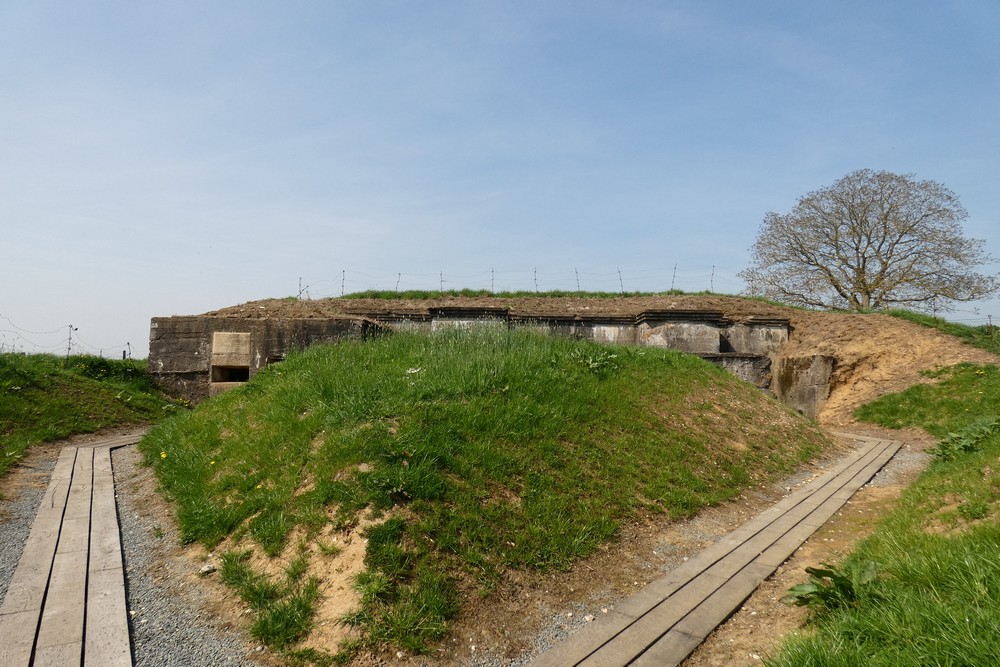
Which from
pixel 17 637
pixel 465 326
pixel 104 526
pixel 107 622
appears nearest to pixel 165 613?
pixel 107 622

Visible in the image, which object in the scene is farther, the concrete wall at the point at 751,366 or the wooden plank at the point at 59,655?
the concrete wall at the point at 751,366

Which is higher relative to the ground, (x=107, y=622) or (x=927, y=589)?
(x=927, y=589)

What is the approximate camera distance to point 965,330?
49.6 feet

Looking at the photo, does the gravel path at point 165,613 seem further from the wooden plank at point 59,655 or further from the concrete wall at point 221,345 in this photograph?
the concrete wall at point 221,345

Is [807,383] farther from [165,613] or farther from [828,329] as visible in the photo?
[165,613]

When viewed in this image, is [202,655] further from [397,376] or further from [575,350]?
[575,350]

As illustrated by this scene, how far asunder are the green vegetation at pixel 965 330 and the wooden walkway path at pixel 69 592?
16.6m

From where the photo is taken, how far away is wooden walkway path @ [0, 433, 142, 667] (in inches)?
142

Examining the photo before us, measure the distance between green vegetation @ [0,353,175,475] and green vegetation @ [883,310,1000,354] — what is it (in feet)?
58.7

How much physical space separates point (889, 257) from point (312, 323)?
22.1m

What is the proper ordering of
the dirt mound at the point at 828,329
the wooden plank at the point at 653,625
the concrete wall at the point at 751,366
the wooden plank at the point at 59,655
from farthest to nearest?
1. the concrete wall at the point at 751,366
2. the dirt mound at the point at 828,329
3. the wooden plank at the point at 653,625
4. the wooden plank at the point at 59,655

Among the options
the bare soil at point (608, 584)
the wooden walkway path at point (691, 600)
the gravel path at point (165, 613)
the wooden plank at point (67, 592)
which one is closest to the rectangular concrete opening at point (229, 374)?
the bare soil at point (608, 584)

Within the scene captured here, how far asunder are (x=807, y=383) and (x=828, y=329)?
2198 mm

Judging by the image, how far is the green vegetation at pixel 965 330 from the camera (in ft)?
46.3
